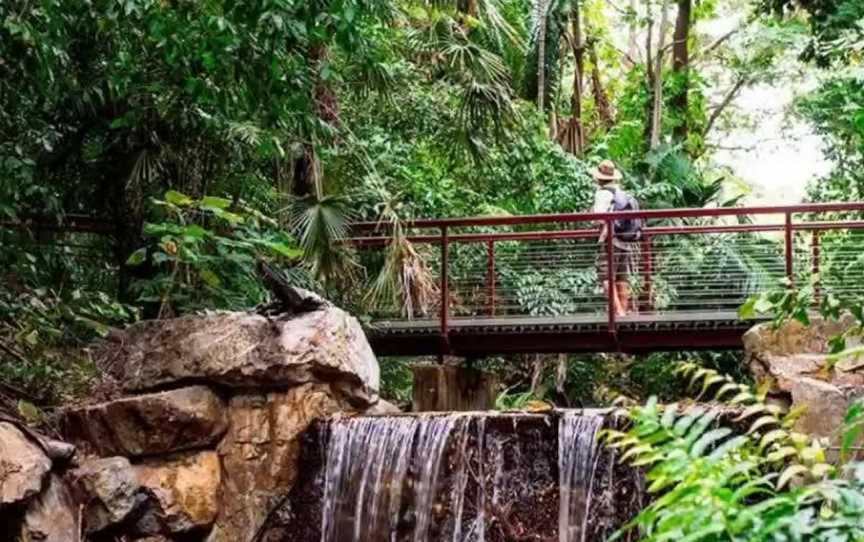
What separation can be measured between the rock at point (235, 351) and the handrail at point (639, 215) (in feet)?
6.96

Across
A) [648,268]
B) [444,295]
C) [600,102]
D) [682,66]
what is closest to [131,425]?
[444,295]

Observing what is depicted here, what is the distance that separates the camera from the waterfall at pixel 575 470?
20.0ft

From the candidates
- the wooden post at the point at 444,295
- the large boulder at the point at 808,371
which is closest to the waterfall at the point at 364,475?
the large boulder at the point at 808,371

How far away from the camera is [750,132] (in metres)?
20.2

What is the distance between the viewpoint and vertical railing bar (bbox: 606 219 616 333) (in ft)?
27.5

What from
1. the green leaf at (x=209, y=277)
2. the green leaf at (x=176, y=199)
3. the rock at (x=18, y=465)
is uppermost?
the green leaf at (x=176, y=199)

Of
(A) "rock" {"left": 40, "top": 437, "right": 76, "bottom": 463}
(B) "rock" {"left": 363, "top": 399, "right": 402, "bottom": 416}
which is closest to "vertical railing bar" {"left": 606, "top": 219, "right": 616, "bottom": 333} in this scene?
(B) "rock" {"left": 363, "top": 399, "right": 402, "bottom": 416}

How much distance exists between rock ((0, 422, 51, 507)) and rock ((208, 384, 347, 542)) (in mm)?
1220

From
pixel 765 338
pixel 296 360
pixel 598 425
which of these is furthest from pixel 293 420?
pixel 765 338

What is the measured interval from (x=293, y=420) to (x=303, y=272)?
5.94 feet

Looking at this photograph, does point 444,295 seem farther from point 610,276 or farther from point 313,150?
point 313,150

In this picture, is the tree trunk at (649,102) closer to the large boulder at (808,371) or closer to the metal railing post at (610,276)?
the metal railing post at (610,276)

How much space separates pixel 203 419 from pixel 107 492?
0.72m

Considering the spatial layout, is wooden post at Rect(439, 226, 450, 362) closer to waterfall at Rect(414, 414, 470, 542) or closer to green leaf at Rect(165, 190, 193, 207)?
waterfall at Rect(414, 414, 470, 542)
